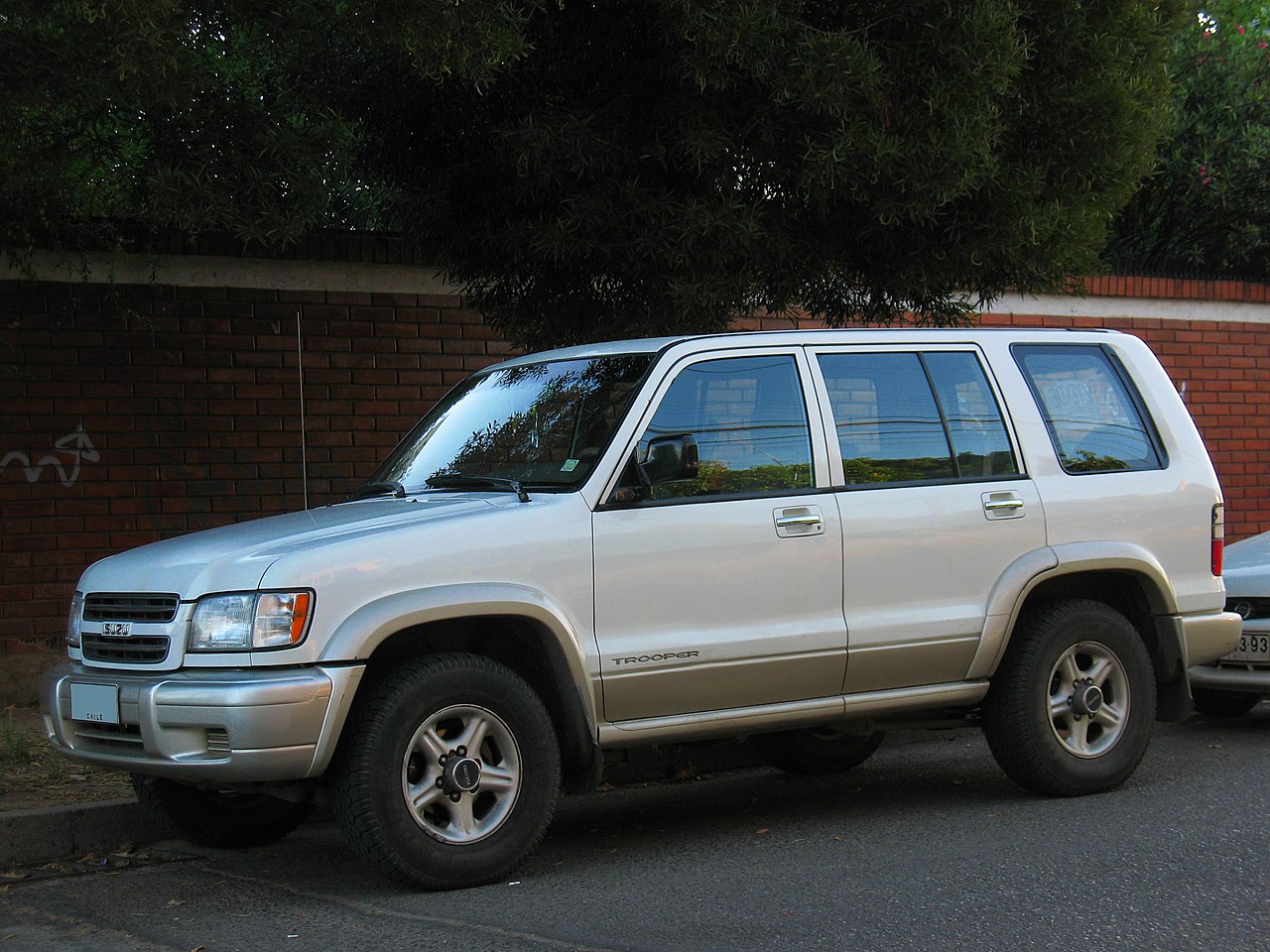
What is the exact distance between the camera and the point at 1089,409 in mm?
6762

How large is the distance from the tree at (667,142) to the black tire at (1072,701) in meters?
2.54

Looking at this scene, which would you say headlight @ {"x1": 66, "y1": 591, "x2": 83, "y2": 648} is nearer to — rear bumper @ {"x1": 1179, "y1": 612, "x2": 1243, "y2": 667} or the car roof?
the car roof

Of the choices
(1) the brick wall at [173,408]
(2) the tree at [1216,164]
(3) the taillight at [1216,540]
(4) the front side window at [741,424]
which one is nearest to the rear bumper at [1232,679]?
(3) the taillight at [1216,540]

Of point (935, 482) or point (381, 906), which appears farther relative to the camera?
point (935, 482)

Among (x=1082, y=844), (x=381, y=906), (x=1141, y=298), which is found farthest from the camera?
(x=1141, y=298)

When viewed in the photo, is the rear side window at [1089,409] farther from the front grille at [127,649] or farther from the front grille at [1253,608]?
the front grille at [127,649]

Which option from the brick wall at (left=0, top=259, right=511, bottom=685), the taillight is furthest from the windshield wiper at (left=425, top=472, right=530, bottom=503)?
the brick wall at (left=0, top=259, right=511, bottom=685)

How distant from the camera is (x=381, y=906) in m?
5.07

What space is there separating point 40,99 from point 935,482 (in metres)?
4.13

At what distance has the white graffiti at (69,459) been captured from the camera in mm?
9125

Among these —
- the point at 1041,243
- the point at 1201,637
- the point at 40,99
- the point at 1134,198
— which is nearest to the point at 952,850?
the point at 1201,637

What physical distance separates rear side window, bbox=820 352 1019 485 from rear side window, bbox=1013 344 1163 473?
298 mm

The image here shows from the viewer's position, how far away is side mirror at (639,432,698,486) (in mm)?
5574

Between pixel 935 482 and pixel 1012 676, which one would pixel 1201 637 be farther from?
pixel 935 482
